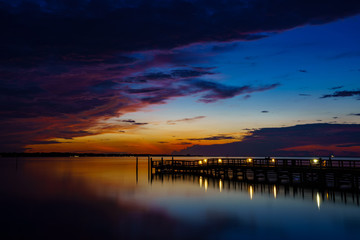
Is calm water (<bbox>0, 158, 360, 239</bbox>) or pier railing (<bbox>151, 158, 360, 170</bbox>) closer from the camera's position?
calm water (<bbox>0, 158, 360, 239</bbox>)

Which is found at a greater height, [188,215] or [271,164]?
[271,164]

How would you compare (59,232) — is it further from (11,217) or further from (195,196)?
(195,196)

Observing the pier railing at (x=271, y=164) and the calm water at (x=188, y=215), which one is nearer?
the calm water at (x=188, y=215)

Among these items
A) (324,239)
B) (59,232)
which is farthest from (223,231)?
(59,232)

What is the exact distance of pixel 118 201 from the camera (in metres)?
35.1

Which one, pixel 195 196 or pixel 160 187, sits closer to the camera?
pixel 195 196

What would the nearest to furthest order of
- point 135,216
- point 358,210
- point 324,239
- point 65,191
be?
point 324,239 < point 358,210 < point 135,216 < point 65,191

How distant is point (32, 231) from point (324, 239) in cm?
2042

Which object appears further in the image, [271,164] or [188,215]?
[271,164]

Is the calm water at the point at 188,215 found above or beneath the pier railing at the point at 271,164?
beneath

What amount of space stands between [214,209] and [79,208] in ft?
45.6

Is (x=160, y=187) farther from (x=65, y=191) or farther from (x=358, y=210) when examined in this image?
(x=358, y=210)

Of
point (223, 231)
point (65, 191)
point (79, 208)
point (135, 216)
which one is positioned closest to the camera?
point (223, 231)

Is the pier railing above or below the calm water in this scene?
above
